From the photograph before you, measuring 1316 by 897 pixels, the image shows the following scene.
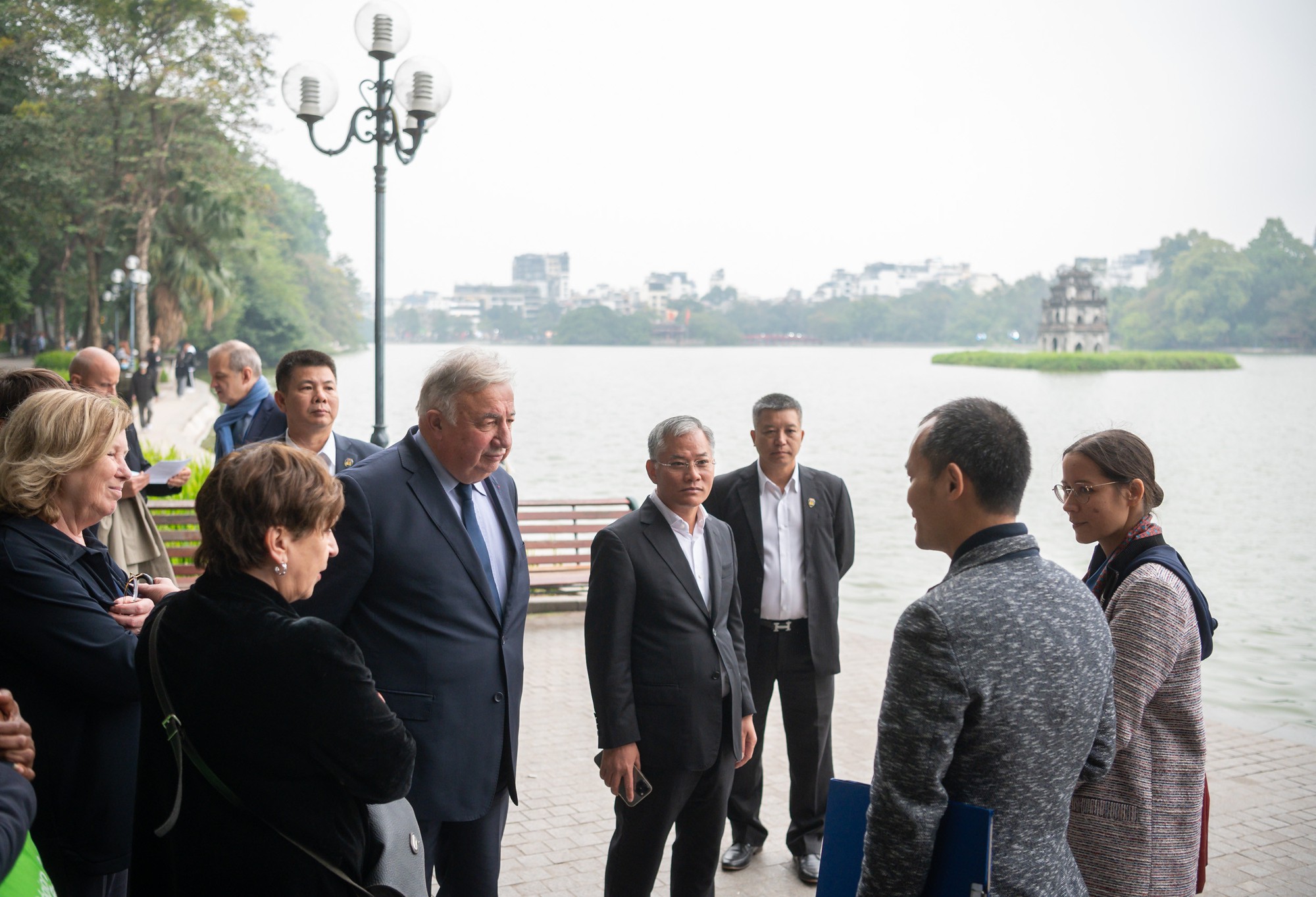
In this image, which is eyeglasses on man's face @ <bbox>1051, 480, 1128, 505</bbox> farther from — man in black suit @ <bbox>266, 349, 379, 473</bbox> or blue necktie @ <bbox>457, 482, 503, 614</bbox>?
man in black suit @ <bbox>266, 349, 379, 473</bbox>

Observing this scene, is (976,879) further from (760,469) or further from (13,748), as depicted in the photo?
(760,469)

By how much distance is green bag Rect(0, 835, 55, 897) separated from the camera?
151cm

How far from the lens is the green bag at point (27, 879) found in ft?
4.97

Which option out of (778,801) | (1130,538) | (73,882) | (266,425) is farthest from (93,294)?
(1130,538)

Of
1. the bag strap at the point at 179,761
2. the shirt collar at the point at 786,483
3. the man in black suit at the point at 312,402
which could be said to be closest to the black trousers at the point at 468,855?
the bag strap at the point at 179,761

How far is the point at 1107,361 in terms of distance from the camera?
290ft

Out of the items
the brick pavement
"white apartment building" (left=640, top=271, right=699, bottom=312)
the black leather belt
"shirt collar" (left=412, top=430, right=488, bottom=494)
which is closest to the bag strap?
"shirt collar" (left=412, top=430, right=488, bottom=494)

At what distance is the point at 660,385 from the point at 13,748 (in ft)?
247

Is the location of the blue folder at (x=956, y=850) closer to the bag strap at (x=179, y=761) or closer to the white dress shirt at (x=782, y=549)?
the bag strap at (x=179, y=761)

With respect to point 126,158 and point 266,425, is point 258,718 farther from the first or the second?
point 126,158

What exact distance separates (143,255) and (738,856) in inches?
1437

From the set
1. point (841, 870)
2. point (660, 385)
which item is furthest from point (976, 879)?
point (660, 385)

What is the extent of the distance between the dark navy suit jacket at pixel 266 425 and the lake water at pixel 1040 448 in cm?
146

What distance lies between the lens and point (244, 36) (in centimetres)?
3347
